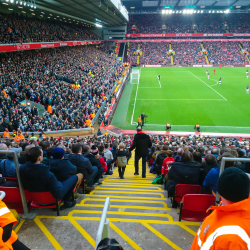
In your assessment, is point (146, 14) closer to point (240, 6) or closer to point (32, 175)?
point (240, 6)

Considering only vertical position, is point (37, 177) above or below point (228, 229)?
below

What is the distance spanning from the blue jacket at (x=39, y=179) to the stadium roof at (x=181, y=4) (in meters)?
65.0

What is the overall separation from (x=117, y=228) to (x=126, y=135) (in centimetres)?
1465

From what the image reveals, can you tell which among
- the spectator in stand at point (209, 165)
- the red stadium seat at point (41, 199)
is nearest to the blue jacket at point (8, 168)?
the red stadium seat at point (41, 199)

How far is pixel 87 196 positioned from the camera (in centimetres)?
474

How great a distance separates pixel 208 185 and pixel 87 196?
2750 mm

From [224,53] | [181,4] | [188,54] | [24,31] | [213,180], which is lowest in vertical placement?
[213,180]

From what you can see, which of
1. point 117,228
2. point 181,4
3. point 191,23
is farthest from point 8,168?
point 191,23

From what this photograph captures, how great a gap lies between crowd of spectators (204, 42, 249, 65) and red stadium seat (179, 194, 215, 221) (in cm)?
5942

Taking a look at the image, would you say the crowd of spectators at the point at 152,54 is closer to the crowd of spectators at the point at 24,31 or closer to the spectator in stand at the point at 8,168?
the crowd of spectators at the point at 24,31

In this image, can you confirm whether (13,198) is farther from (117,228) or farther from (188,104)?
(188,104)

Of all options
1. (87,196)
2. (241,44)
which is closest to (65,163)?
(87,196)

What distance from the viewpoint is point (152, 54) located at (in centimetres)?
5909

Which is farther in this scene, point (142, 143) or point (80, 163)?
point (142, 143)
